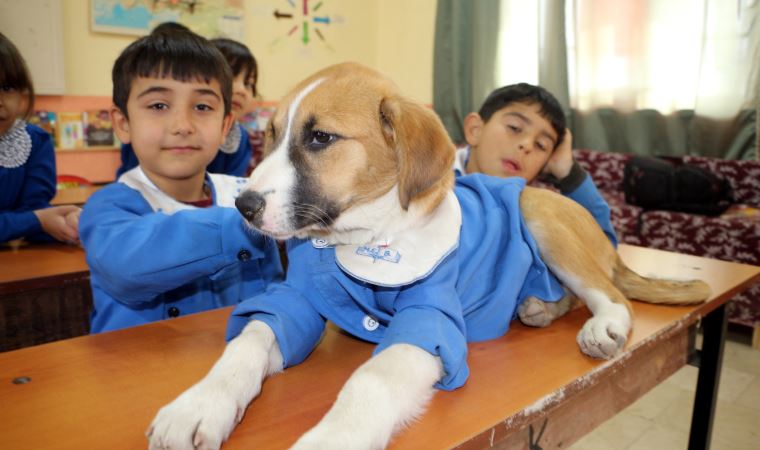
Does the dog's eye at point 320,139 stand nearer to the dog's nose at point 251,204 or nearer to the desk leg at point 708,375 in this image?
the dog's nose at point 251,204

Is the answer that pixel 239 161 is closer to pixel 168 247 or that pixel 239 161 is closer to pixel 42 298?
pixel 42 298

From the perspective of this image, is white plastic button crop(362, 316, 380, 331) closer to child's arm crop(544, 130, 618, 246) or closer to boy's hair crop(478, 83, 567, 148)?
child's arm crop(544, 130, 618, 246)

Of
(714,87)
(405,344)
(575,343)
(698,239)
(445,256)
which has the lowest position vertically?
(698,239)

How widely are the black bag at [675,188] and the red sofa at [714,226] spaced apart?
8cm

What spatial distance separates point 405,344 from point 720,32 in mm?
4954

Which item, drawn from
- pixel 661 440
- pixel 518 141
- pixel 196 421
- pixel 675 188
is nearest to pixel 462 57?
pixel 675 188

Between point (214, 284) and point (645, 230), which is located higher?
point (214, 284)

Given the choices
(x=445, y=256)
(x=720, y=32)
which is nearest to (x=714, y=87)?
(x=720, y=32)

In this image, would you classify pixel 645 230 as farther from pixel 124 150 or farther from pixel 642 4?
pixel 124 150

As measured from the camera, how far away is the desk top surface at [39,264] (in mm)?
1740

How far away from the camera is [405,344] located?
1.01 meters

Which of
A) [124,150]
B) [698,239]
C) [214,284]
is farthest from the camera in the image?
[698,239]

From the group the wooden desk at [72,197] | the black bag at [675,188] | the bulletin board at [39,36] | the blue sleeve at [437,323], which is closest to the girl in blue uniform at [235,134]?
the wooden desk at [72,197]

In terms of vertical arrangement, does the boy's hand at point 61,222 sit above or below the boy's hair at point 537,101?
below
